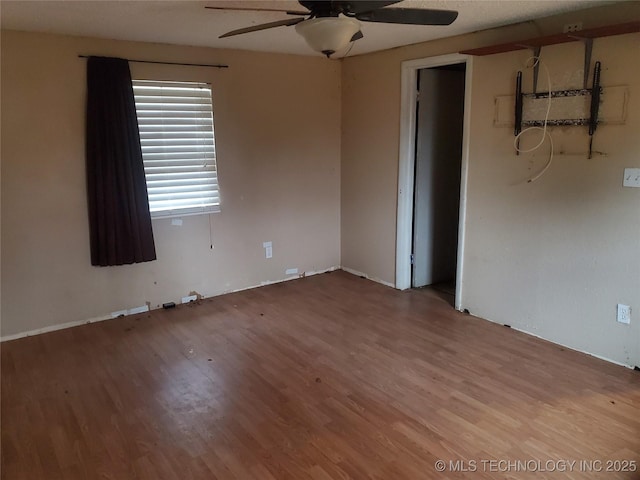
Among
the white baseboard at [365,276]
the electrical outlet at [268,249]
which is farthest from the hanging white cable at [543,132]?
the electrical outlet at [268,249]

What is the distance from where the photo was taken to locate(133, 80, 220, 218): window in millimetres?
3824

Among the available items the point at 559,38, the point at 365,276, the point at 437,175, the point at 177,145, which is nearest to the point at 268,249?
the point at 365,276

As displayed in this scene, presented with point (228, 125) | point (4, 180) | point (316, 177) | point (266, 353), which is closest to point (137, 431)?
point (266, 353)

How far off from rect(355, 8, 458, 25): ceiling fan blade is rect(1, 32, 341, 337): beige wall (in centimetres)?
227

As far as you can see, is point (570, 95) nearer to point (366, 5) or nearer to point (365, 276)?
point (366, 5)

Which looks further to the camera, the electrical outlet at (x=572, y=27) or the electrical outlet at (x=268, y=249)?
the electrical outlet at (x=268, y=249)

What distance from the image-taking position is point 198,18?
9.77ft

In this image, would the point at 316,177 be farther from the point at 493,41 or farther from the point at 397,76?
the point at 493,41

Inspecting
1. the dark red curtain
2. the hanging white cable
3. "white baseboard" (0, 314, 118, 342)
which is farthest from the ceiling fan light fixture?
"white baseboard" (0, 314, 118, 342)

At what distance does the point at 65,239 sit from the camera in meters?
3.62

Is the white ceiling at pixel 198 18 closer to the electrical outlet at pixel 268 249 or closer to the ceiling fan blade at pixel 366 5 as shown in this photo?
the ceiling fan blade at pixel 366 5

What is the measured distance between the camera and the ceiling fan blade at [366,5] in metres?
1.89

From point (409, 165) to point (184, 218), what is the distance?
2.10 meters

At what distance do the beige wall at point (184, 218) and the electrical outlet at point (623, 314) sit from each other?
2.84 m
